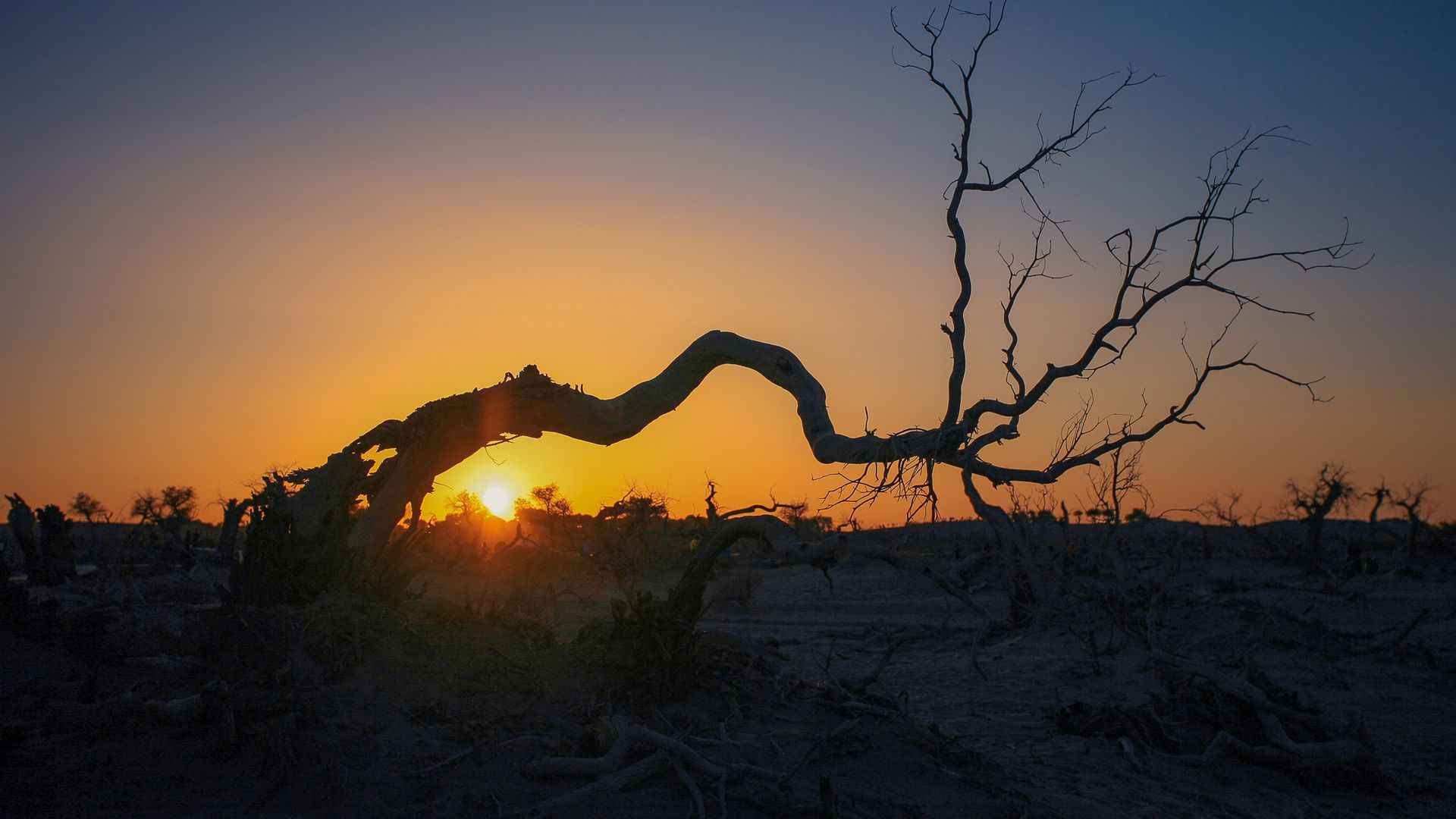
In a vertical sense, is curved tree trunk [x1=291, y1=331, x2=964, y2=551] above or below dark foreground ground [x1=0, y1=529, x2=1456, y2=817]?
above

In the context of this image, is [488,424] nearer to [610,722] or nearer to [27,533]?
[610,722]

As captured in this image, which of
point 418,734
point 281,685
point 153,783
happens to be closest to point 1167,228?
point 418,734

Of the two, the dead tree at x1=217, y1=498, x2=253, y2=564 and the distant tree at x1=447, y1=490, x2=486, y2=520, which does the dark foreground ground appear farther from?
the distant tree at x1=447, y1=490, x2=486, y2=520

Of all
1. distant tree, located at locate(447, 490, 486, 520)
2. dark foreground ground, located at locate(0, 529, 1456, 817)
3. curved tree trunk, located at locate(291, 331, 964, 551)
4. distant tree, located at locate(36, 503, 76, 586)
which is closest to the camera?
dark foreground ground, located at locate(0, 529, 1456, 817)

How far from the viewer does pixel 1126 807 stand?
246 inches

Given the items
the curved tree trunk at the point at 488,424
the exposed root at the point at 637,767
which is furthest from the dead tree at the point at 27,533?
the exposed root at the point at 637,767

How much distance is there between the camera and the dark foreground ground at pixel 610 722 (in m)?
5.12

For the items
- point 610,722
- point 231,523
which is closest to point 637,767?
point 610,722

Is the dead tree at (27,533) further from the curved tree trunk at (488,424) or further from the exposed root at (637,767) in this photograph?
the exposed root at (637,767)

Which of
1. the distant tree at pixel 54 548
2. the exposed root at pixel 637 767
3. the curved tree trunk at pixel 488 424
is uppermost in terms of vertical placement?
the curved tree trunk at pixel 488 424

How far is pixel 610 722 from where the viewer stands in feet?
18.6

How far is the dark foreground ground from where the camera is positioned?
16.8 feet

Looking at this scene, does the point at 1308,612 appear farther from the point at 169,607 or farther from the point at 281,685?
the point at 169,607

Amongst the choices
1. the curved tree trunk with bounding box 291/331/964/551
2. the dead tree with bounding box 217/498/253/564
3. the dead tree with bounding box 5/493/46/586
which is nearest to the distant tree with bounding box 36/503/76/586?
the dead tree with bounding box 5/493/46/586
